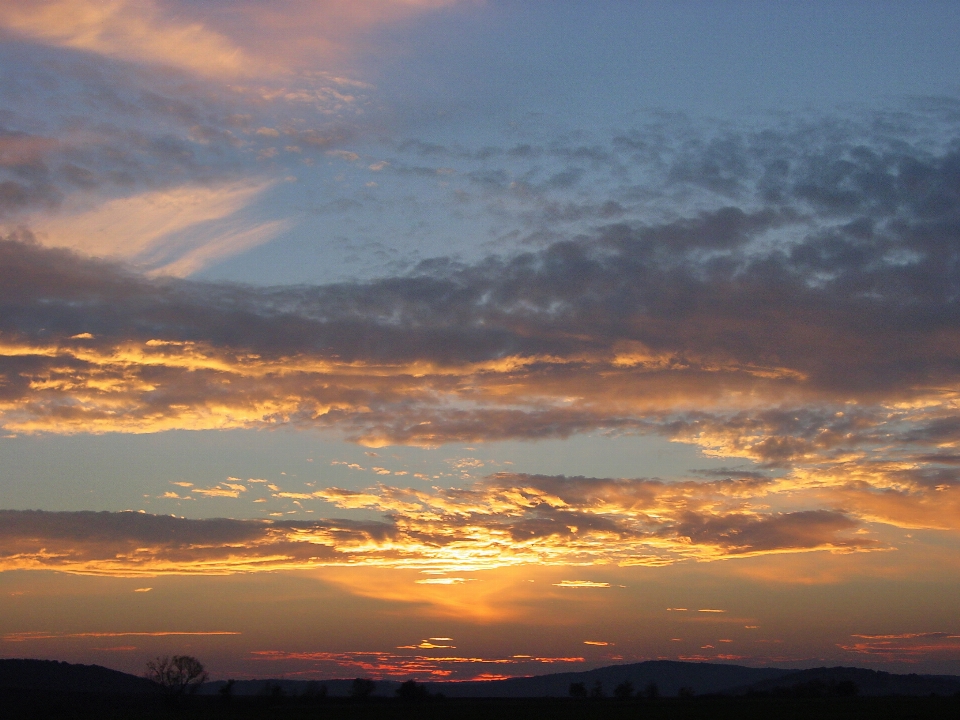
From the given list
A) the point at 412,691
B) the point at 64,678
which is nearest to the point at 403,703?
the point at 412,691

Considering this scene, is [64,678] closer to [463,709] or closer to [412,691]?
[412,691]

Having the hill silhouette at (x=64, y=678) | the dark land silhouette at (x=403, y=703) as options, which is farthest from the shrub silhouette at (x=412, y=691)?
the hill silhouette at (x=64, y=678)

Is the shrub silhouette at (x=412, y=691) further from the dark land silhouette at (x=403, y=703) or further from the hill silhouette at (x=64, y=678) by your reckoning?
the hill silhouette at (x=64, y=678)

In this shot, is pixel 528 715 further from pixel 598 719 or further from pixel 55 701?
pixel 55 701

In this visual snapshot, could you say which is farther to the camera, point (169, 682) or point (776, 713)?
point (169, 682)

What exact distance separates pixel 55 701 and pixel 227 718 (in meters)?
48.0

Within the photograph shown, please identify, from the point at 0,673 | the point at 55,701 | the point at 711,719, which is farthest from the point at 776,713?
the point at 0,673

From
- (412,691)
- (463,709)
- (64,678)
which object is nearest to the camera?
(463,709)

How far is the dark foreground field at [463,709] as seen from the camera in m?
73.8

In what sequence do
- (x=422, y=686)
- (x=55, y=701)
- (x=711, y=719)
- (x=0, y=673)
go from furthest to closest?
1. (x=0, y=673)
2. (x=422, y=686)
3. (x=55, y=701)
4. (x=711, y=719)

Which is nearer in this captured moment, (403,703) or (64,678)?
(403,703)

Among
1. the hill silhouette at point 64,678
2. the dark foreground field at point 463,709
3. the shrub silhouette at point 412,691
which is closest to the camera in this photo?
the dark foreground field at point 463,709

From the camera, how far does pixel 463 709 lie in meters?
92.4

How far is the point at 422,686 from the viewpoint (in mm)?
136875
